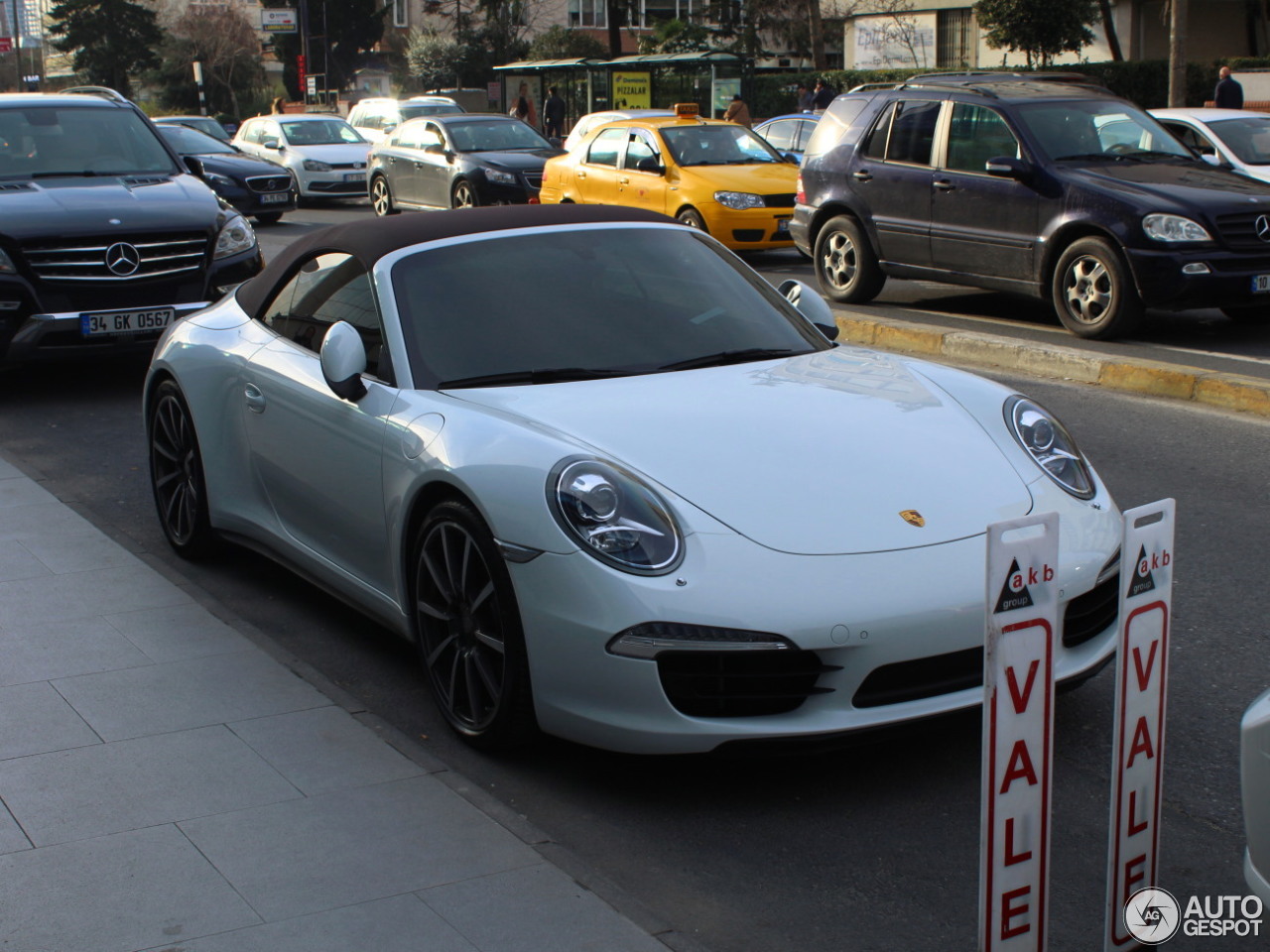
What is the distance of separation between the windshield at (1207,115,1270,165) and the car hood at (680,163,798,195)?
4.39 meters

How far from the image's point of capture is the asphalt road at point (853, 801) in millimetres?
3184

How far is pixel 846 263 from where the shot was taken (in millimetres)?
12766

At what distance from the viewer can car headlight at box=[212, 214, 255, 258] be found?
981 cm

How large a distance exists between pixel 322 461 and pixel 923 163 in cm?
835

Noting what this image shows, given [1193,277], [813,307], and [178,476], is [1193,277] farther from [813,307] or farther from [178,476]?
[178,476]

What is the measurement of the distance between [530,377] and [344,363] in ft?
1.86

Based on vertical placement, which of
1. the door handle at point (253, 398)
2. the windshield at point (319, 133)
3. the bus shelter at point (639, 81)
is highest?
the bus shelter at point (639, 81)

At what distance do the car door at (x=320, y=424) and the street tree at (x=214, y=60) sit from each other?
71600 mm

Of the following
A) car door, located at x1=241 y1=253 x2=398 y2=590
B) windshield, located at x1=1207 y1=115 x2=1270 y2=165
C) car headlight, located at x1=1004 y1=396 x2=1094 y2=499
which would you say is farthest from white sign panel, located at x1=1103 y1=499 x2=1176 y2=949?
windshield, located at x1=1207 y1=115 x2=1270 y2=165

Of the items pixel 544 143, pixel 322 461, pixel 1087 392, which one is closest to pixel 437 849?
pixel 322 461

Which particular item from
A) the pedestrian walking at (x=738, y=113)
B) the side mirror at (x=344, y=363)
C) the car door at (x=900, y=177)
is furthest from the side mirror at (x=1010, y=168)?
the pedestrian walking at (x=738, y=113)

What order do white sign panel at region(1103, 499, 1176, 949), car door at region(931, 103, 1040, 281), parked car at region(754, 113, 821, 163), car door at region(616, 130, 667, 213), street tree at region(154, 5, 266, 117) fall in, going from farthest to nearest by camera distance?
1. street tree at region(154, 5, 266, 117)
2. parked car at region(754, 113, 821, 163)
3. car door at region(616, 130, 667, 213)
4. car door at region(931, 103, 1040, 281)
5. white sign panel at region(1103, 499, 1176, 949)

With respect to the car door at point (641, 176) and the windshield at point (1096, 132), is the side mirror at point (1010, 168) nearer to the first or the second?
the windshield at point (1096, 132)

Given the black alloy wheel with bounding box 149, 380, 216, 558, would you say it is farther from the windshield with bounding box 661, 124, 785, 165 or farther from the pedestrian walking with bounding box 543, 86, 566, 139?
the pedestrian walking with bounding box 543, 86, 566, 139
